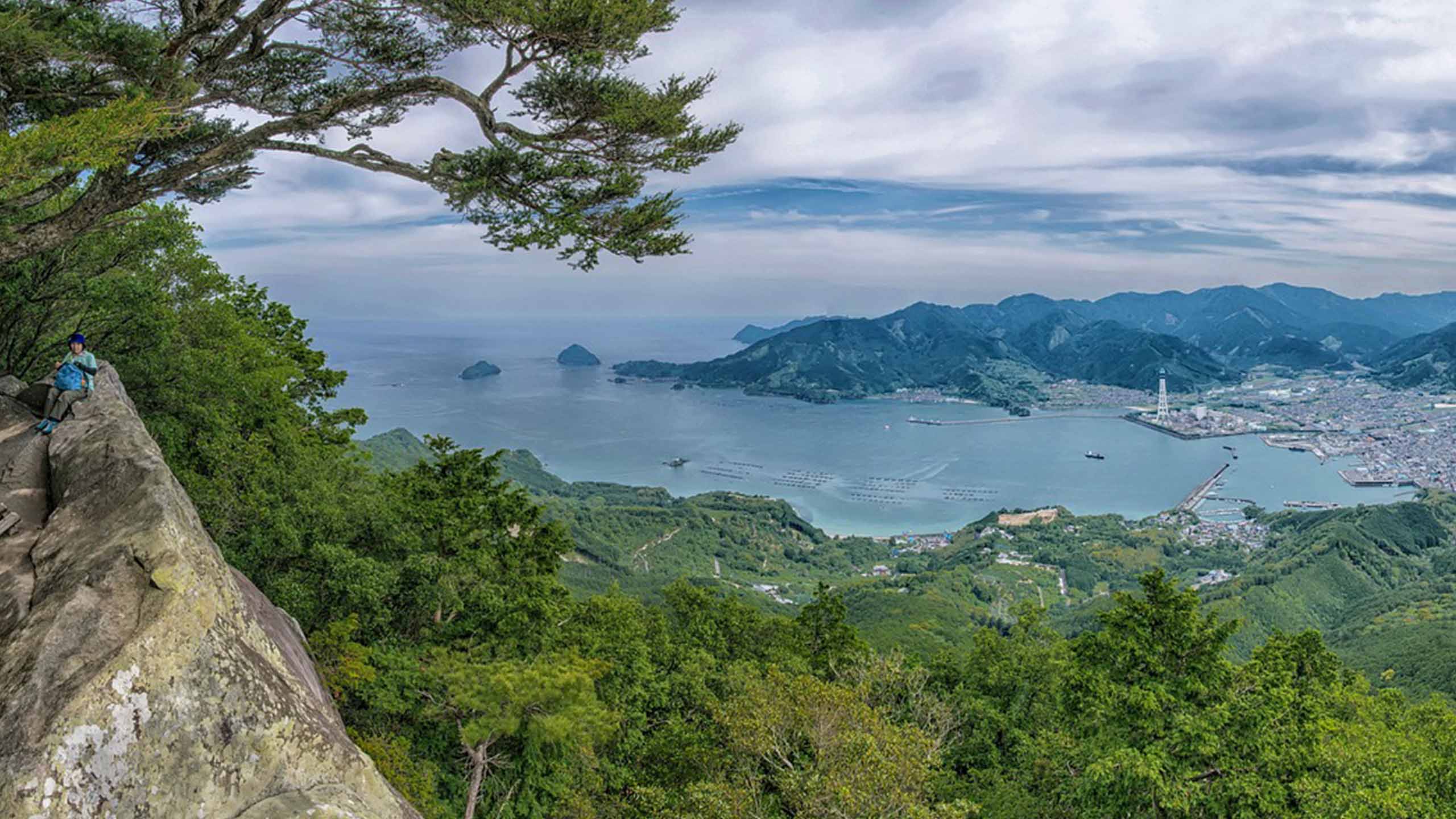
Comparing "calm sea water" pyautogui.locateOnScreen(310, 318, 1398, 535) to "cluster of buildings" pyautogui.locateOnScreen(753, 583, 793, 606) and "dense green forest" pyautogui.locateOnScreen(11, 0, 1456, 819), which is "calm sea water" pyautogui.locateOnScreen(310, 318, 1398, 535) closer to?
"cluster of buildings" pyautogui.locateOnScreen(753, 583, 793, 606)

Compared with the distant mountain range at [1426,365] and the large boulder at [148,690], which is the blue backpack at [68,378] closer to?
the large boulder at [148,690]

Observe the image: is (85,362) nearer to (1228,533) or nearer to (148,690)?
(148,690)

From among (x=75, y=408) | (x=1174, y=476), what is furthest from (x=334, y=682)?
(x=1174, y=476)

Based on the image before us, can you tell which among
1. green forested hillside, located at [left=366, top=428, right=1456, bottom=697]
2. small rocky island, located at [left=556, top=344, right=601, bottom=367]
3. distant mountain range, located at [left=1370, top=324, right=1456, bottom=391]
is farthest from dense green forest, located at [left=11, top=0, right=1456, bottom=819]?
distant mountain range, located at [left=1370, top=324, right=1456, bottom=391]

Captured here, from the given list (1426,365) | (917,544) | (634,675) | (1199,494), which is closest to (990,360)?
(1426,365)

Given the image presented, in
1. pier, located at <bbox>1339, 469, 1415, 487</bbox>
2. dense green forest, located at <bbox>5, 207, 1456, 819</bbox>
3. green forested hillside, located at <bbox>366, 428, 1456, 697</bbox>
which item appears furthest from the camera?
pier, located at <bbox>1339, 469, 1415, 487</bbox>

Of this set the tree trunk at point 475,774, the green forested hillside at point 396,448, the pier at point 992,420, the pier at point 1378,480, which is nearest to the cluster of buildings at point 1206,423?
the pier at point 992,420
